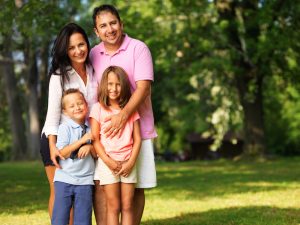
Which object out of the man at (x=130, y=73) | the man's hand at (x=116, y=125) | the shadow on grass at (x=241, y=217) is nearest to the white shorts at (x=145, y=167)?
the man at (x=130, y=73)

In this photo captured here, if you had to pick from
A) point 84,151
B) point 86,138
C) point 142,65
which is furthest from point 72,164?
point 142,65

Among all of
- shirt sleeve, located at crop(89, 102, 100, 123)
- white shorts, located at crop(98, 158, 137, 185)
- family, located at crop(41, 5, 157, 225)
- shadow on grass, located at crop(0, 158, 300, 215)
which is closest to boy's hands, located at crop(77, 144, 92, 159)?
family, located at crop(41, 5, 157, 225)

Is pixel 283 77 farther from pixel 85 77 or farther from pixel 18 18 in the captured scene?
pixel 85 77

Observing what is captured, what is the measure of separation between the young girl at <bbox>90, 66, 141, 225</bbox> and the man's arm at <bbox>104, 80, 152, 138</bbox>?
0.05 metres

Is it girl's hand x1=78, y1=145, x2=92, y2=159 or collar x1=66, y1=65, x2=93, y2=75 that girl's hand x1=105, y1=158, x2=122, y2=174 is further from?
collar x1=66, y1=65, x2=93, y2=75

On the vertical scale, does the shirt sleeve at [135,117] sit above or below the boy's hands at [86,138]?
above

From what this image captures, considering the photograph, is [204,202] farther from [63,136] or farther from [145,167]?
[63,136]

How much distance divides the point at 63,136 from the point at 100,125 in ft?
1.19

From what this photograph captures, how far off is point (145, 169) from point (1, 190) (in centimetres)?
888

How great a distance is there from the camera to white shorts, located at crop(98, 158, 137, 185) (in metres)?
5.57

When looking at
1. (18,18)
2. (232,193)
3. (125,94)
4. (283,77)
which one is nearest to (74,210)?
(125,94)

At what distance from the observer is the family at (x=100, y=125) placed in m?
5.55

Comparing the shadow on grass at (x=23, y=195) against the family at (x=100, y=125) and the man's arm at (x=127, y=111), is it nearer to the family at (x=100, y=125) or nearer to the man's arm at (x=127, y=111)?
the family at (x=100, y=125)

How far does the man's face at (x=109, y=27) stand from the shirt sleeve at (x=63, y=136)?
0.87 metres
